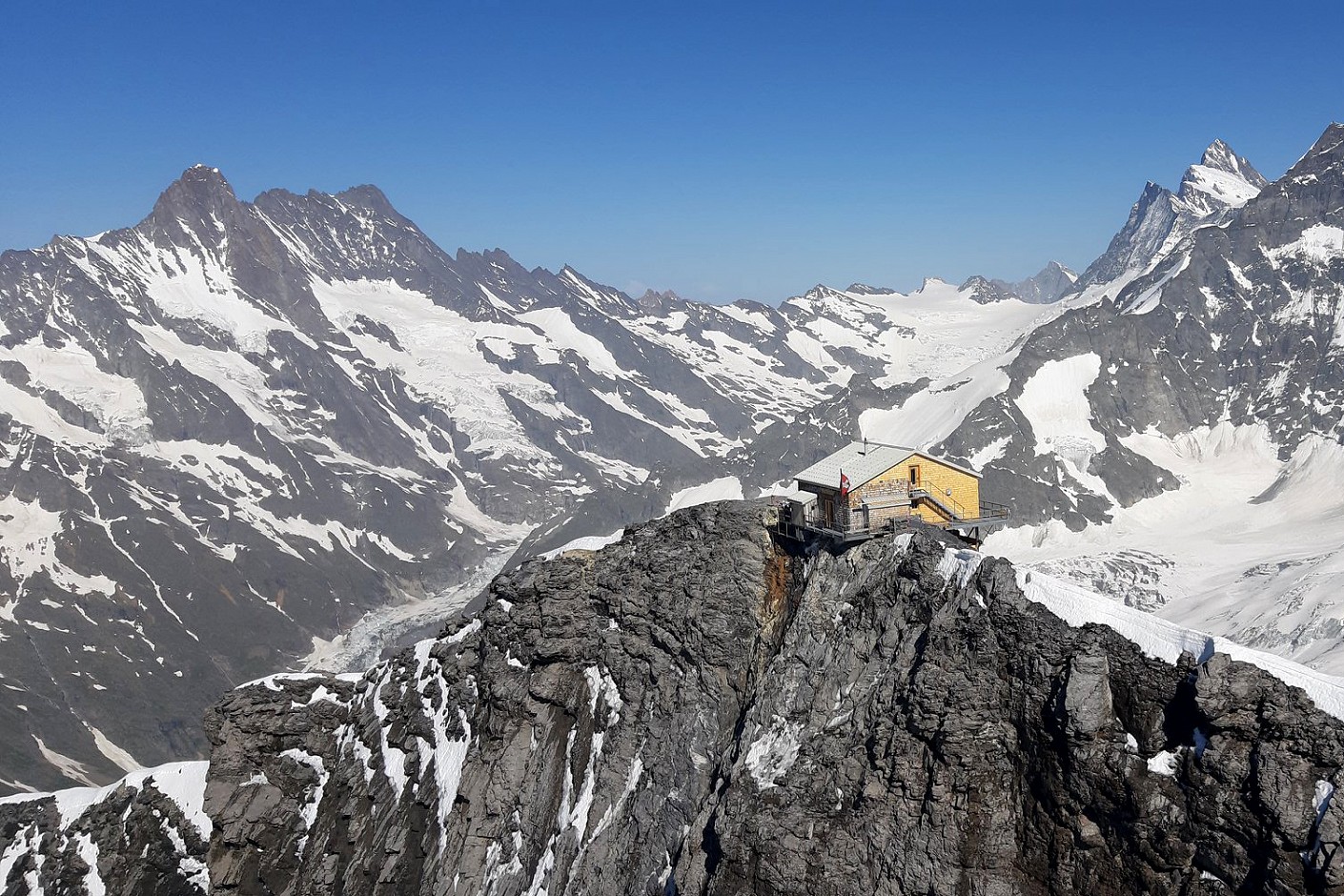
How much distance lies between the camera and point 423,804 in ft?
231

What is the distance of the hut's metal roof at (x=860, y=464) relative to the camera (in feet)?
196

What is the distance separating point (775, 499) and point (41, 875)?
2577 inches

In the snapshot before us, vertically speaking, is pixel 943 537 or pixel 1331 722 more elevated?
pixel 943 537

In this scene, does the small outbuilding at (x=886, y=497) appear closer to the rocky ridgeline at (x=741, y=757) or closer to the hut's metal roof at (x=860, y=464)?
the hut's metal roof at (x=860, y=464)

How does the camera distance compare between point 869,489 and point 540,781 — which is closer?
point 869,489

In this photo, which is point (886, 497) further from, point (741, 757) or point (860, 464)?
point (741, 757)

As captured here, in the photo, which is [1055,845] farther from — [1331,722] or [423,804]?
[423,804]

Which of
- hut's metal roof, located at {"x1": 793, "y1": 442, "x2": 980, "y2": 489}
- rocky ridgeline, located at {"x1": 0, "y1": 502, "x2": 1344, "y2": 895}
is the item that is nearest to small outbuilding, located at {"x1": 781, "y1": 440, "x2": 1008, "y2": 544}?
hut's metal roof, located at {"x1": 793, "y1": 442, "x2": 980, "y2": 489}

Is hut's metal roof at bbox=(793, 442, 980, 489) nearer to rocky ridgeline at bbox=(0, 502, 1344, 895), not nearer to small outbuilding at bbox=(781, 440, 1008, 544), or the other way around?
small outbuilding at bbox=(781, 440, 1008, 544)

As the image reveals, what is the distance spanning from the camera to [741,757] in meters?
53.3

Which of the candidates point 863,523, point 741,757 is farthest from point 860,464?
point 741,757

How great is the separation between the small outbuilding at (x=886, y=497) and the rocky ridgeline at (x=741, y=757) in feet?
7.44

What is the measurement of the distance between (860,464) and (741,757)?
61.2ft

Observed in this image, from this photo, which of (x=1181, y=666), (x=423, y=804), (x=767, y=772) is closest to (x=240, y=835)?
(x=423, y=804)
